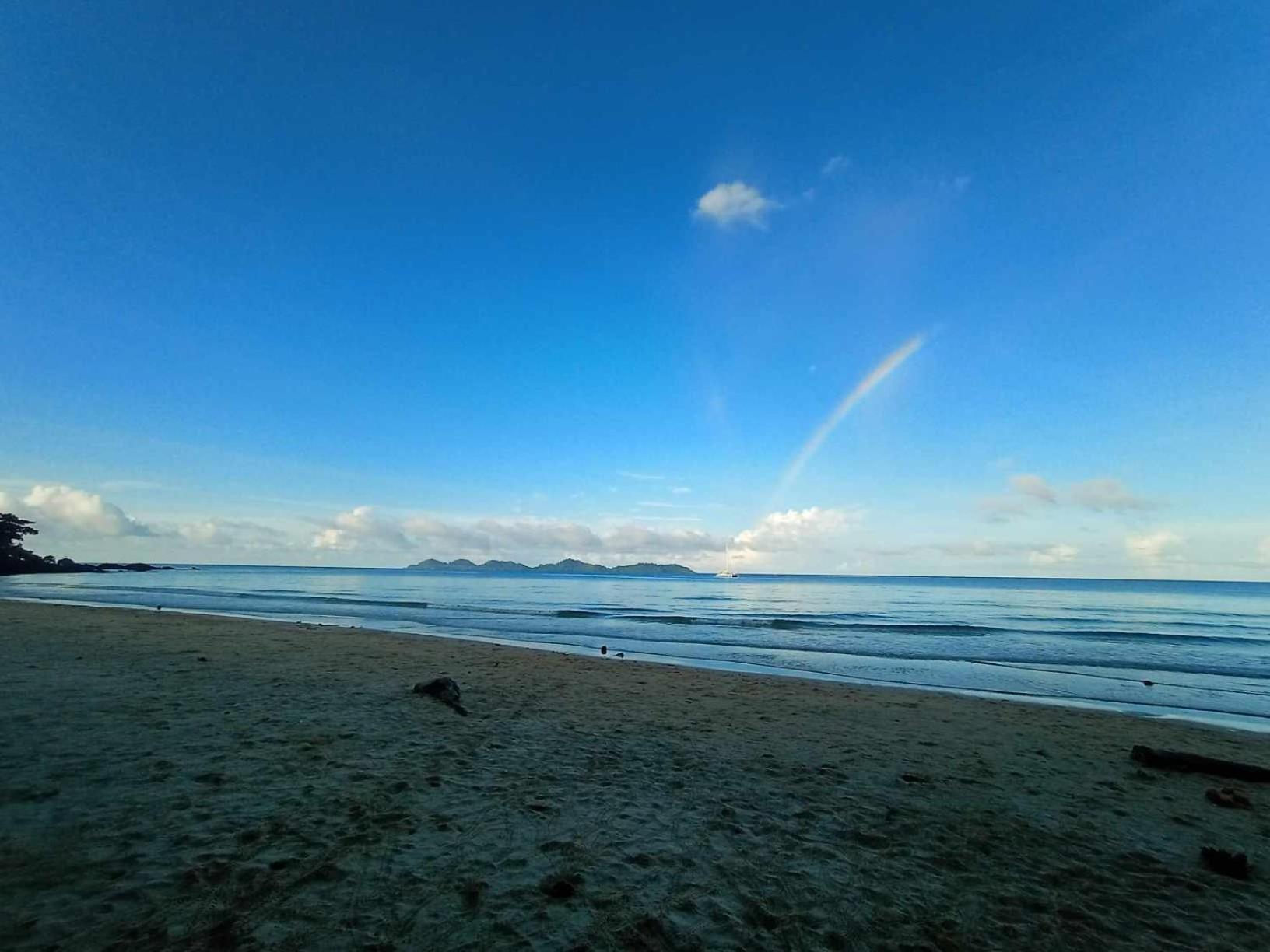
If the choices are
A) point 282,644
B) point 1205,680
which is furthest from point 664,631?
point 1205,680

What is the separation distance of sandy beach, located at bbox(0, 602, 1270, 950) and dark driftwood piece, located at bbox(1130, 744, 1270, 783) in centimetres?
43

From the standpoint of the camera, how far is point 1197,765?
9.48 meters

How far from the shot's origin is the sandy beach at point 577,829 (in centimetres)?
438

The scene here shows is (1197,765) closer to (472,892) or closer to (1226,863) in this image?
(1226,863)

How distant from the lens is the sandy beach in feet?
14.4

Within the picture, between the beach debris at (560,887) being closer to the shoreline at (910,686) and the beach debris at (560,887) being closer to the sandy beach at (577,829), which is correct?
the sandy beach at (577,829)

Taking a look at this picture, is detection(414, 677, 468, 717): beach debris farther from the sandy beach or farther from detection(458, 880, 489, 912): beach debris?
detection(458, 880, 489, 912): beach debris

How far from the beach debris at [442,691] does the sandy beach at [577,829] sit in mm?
346

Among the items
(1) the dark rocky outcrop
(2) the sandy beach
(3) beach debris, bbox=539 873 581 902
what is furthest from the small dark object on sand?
(1) the dark rocky outcrop

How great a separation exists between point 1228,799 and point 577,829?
8529 millimetres

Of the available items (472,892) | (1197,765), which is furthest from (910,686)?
(472,892)

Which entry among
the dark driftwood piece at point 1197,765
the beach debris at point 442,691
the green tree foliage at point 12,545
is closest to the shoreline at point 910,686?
the dark driftwood piece at point 1197,765

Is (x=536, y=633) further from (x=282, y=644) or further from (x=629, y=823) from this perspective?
(x=629, y=823)

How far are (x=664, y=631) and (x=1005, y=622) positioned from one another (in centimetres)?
2708
